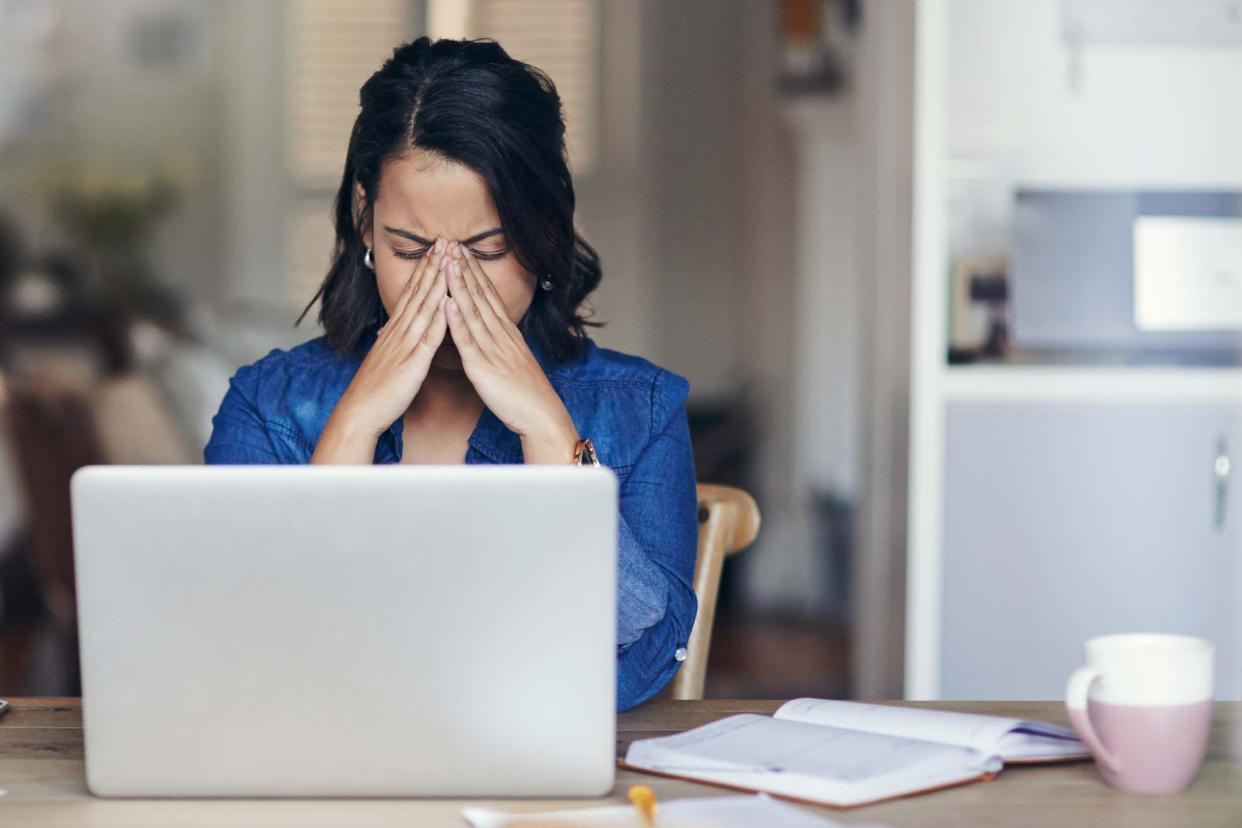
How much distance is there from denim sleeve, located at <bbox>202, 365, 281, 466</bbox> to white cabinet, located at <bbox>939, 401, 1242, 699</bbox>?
1.42m

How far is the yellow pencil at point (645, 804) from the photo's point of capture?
37.5 inches

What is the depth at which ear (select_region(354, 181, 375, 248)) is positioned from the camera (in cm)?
169

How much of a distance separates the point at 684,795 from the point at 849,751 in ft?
0.48

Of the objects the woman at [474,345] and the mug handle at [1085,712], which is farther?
the woman at [474,345]

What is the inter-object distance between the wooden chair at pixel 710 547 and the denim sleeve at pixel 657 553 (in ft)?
0.09

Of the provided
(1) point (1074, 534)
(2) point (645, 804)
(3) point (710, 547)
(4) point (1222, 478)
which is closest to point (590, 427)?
(3) point (710, 547)

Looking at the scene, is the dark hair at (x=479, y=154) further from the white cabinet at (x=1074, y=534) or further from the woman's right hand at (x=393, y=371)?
the white cabinet at (x=1074, y=534)

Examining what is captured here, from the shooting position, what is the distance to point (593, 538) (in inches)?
37.9

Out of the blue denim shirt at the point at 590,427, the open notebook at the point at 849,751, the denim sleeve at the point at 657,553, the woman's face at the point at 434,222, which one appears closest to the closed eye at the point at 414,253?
the woman's face at the point at 434,222

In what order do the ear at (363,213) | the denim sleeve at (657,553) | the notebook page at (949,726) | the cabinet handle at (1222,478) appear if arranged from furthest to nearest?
the cabinet handle at (1222,478)
the ear at (363,213)
the denim sleeve at (657,553)
the notebook page at (949,726)

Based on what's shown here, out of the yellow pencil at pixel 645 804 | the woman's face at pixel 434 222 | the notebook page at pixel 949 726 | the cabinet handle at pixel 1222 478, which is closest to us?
the yellow pencil at pixel 645 804

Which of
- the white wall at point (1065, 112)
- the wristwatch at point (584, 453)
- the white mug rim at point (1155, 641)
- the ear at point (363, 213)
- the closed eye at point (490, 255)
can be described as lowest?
the white mug rim at point (1155, 641)

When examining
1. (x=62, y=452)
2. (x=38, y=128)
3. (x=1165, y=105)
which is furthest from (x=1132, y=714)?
(x=38, y=128)

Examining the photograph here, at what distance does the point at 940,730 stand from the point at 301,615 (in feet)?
1.66
